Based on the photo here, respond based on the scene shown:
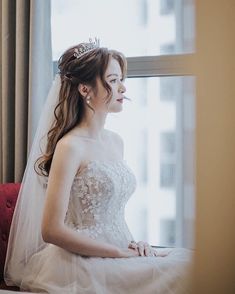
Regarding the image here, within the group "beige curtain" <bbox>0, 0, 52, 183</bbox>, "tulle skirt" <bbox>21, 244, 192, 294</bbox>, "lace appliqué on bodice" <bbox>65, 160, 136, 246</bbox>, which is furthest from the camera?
"beige curtain" <bbox>0, 0, 52, 183</bbox>

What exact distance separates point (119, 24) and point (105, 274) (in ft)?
3.27

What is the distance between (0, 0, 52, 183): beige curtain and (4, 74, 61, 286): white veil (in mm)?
278

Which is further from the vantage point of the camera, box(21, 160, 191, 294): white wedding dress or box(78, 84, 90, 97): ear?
box(78, 84, 90, 97): ear

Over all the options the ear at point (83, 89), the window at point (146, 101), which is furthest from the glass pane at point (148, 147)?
the ear at point (83, 89)

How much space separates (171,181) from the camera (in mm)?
1294

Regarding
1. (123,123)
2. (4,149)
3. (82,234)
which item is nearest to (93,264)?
(82,234)

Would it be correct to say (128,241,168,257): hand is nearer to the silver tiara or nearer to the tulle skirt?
the tulle skirt

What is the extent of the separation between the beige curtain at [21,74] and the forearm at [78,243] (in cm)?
53

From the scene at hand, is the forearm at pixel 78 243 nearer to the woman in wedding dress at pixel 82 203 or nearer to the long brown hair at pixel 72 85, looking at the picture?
the woman in wedding dress at pixel 82 203

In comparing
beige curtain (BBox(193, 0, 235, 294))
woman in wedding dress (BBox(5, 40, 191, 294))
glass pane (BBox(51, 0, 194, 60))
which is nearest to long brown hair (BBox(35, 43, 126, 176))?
woman in wedding dress (BBox(5, 40, 191, 294))

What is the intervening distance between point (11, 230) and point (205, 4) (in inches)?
45.7

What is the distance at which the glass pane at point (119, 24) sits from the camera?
1.47 m

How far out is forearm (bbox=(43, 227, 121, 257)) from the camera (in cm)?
120

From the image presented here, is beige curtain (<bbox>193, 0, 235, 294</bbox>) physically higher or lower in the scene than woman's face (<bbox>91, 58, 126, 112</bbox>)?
lower
